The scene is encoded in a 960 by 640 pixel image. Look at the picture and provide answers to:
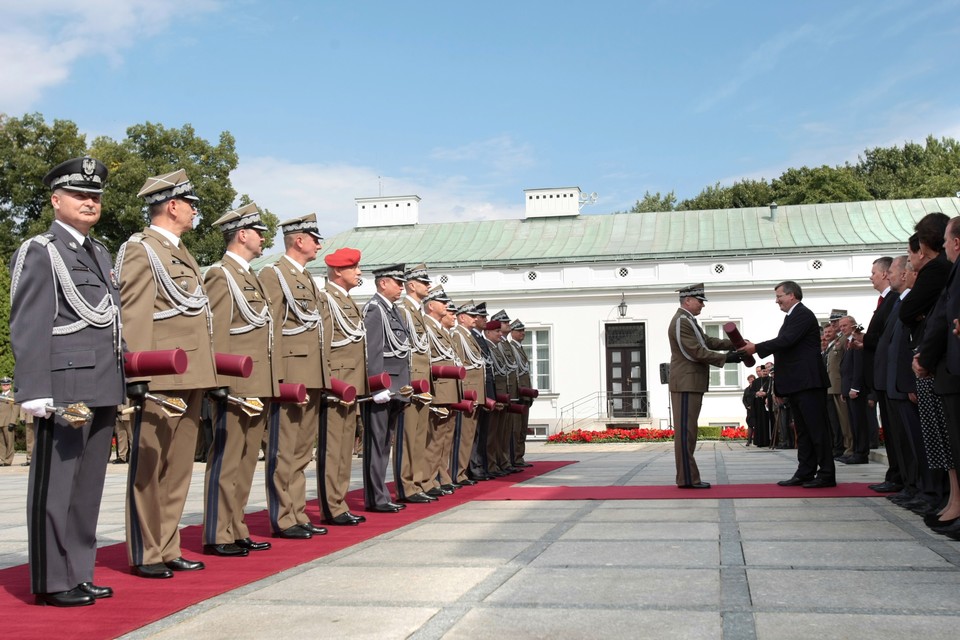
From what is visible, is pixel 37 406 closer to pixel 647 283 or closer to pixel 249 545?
pixel 249 545

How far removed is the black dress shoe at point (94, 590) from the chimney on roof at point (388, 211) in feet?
116

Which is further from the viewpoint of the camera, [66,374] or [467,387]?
[467,387]

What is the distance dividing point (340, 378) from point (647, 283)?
2616cm

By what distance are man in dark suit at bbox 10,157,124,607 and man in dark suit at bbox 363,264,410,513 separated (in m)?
3.68

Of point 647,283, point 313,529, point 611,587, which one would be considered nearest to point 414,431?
point 313,529

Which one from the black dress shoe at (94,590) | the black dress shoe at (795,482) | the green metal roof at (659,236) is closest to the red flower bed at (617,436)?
the green metal roof at (659,236)

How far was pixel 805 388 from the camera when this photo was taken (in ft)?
33.1

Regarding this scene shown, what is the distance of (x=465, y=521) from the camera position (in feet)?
25.6

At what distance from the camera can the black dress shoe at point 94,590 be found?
492 cm

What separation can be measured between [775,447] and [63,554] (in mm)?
18625

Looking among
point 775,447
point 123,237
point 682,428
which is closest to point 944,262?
point 682,428

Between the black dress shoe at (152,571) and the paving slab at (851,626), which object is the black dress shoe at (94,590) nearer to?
the black dress shoe at (152,571)

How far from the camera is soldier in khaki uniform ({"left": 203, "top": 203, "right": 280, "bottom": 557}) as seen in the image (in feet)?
21.2

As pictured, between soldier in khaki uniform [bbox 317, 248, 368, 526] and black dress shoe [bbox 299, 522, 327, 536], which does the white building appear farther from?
black dress shoe [bbox 299, 522, 327, 536]
